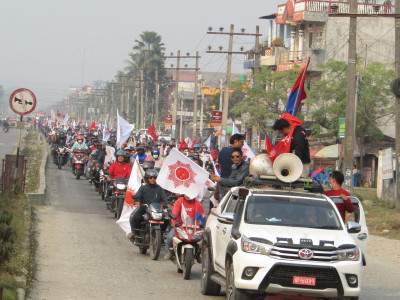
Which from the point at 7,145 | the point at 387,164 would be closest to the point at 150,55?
the point at 7,145

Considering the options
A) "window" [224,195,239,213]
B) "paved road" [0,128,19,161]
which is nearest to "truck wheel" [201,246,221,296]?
"window" [224,195,239,213]

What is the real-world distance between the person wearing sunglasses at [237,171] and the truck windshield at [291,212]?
104 inches

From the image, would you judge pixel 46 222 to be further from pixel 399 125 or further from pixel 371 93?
pixel 371 93

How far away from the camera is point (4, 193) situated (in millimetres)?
19500

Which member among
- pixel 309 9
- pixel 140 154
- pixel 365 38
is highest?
pixel 309 9

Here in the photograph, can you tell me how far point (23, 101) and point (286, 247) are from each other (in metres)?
13.6

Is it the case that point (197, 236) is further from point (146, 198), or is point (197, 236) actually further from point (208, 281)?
point (146, 198)

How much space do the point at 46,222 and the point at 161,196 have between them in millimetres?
5324

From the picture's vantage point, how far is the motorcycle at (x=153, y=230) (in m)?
14.4

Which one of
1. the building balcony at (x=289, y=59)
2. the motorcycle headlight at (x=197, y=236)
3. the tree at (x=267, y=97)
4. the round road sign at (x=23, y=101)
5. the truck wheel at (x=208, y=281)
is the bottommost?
the truck wheel at (x=208, y=281)

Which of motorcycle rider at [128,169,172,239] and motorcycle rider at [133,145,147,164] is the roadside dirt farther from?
motorcycle rider at [133,145,147,164]

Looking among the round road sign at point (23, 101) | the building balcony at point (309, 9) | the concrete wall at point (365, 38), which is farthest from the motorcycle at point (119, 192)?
the concrete wall at point (365, 38)

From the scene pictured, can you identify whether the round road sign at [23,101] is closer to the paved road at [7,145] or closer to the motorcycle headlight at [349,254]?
the motorcycle headlight at [349,254]

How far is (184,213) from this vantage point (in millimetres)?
13516
